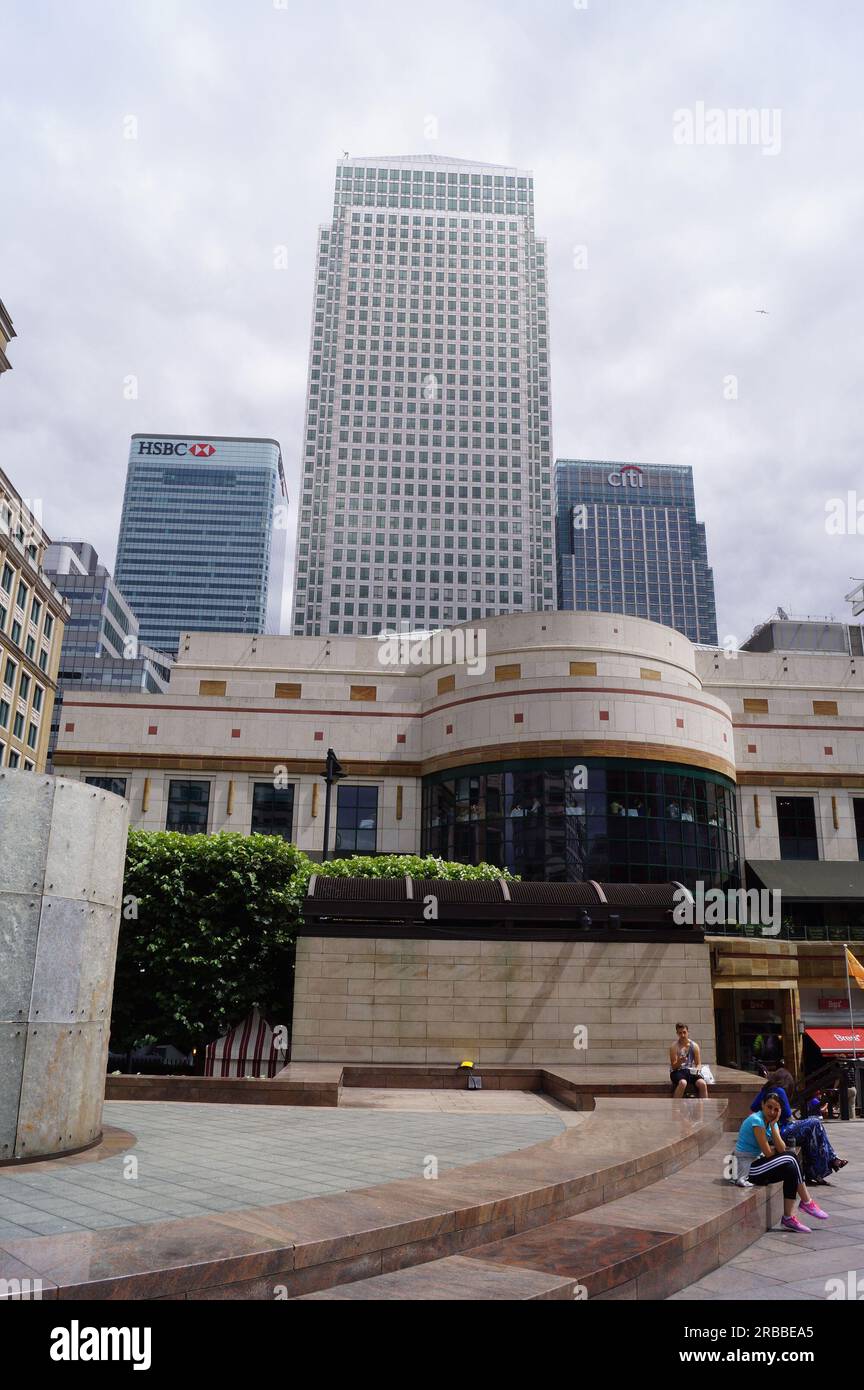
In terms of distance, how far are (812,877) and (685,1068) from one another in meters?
28.0

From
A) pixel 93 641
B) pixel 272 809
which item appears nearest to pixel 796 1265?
pixel 272 809

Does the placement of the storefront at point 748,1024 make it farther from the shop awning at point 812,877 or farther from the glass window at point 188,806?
the glass window at point 188,806

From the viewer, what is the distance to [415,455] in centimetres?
18425

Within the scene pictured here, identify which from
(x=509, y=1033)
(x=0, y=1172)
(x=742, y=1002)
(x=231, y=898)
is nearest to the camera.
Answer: (x=0, y=1172)

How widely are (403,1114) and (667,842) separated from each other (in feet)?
81.6

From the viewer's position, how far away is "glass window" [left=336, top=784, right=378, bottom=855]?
45.3 meters

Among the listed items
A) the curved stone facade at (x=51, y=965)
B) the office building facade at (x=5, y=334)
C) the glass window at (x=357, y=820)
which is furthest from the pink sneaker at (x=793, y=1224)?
the office building facade at (x=5, y=334)

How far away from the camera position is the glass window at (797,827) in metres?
46.2

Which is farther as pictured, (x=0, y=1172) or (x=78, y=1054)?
(x=78, y=1054)

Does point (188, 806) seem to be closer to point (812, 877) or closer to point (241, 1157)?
point (812, 877)

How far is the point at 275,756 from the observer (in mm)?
47000
